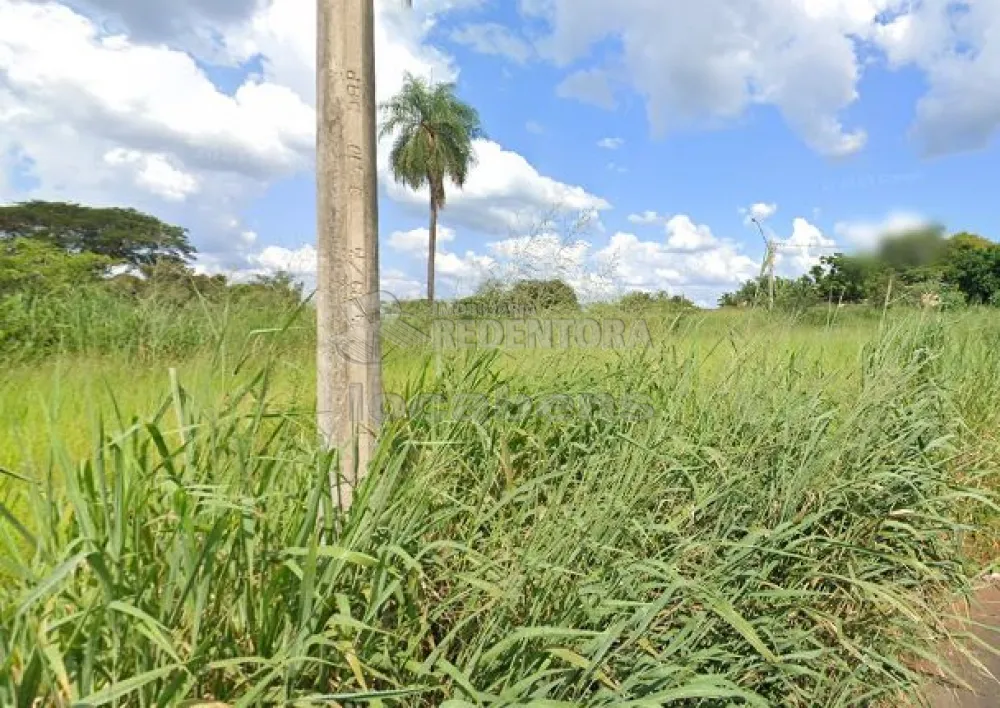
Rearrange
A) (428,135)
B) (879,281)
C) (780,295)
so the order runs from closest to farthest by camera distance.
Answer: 1. (780,295)
2. (879,281)
3. (428,135)

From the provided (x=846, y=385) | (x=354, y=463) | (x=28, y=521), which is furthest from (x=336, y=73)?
(x=846, y=385)

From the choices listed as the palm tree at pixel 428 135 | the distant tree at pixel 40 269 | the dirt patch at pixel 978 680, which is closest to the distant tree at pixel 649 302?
the dirt patch at pixel 978 680

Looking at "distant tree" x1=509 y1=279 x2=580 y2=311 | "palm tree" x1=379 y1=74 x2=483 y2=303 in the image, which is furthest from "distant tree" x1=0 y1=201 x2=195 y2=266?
"distant tree" x1=509 y1=279 x2=580 y2=311

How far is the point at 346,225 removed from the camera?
1488 mm

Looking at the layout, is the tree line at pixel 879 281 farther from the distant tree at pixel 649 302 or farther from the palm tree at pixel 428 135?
the palm tree at pixel 428 135

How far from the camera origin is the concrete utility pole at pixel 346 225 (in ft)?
4.79

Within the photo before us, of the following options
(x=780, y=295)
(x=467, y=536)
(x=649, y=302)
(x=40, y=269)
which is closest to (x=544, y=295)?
(x=649, y=302)

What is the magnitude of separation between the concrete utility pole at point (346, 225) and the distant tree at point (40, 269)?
3031 millimetres

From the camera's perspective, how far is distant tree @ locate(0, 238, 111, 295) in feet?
15.9

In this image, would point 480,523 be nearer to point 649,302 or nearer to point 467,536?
point 467,536

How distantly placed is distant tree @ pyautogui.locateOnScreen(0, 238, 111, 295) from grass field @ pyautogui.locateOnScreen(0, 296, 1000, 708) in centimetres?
310

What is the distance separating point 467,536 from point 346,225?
88 cm

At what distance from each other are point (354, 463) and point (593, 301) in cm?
190

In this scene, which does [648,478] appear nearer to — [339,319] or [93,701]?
[339,319]
